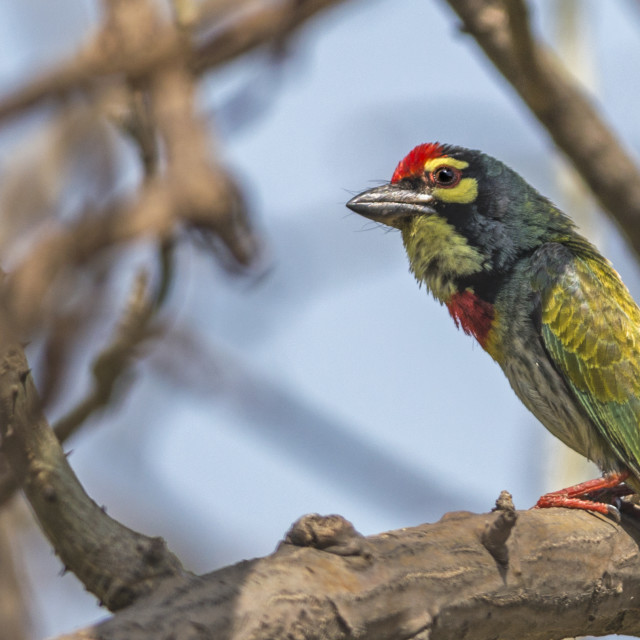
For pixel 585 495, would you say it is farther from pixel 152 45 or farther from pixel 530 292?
pixel 152 45

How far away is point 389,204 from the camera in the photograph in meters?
4.58

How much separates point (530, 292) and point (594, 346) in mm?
361

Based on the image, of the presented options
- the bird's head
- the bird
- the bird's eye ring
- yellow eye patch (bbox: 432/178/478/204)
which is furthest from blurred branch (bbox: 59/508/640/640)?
the bird's eye ring

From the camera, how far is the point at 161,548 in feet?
7.30

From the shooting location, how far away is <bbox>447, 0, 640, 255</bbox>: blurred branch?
4.31m

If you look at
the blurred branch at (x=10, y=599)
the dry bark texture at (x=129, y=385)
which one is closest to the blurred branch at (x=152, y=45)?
the dry bark texture at (x=129, y=385)

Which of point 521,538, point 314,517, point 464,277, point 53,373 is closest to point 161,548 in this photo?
point 314,517

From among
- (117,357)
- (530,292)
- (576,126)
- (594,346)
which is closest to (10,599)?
(117,357)

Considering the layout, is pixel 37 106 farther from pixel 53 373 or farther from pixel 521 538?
pixel 521 538

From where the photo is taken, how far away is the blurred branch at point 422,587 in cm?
222

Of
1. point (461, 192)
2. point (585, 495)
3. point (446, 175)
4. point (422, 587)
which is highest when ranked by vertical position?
point (446, 175)

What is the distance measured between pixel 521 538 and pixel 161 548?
1287 millimetres

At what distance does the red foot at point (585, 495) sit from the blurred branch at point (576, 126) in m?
1.07

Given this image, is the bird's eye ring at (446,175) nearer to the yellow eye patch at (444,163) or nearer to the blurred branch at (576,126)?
the yellow eye patch at (444,163)
